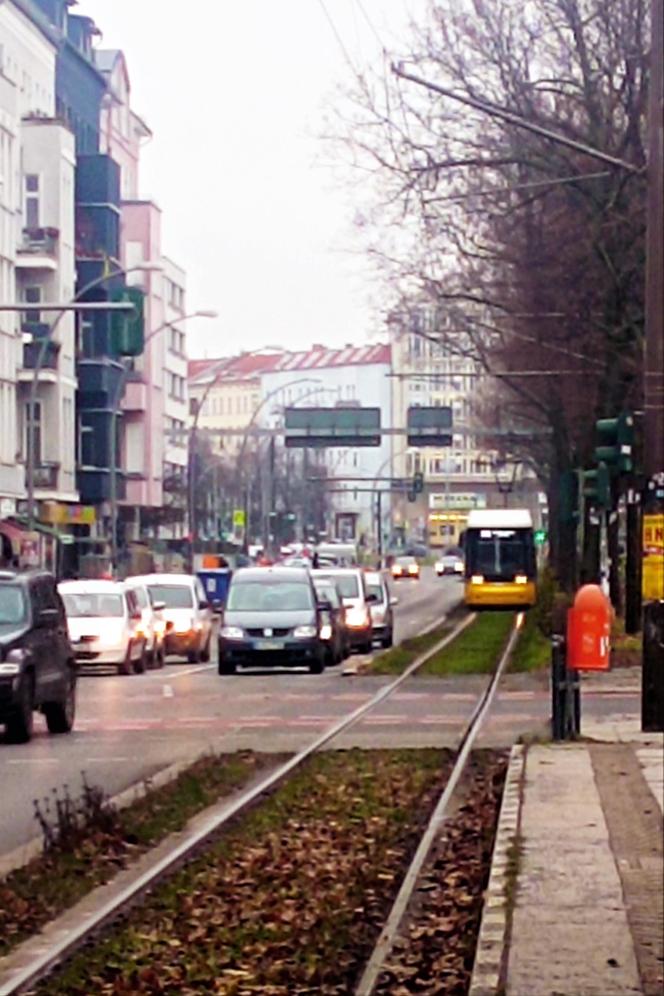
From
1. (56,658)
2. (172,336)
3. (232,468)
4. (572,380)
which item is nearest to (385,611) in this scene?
(572,380)

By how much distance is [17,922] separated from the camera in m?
12.6

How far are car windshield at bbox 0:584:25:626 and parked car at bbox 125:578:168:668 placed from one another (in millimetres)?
16830

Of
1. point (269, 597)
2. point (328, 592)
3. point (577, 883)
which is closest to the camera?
point (577, 883)

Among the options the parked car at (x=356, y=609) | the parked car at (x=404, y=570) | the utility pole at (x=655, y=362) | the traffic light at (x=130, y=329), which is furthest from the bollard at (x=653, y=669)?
the parked car at (x=404, y=570)

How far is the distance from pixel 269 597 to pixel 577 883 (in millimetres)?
29634

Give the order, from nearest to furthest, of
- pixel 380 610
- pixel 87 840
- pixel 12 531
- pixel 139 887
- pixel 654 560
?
pixel 139 887 < pixel 87 840 < pixel 654 560 < pixel 380 610 < pixel 12 531

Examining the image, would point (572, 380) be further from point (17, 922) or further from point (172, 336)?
point (172, 336)

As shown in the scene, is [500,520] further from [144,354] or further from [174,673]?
[174,673]

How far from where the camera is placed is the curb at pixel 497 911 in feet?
33.0

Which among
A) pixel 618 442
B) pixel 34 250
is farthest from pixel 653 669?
pixel 34 250

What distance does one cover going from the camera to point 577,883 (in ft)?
42.8

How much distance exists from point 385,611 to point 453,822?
41.0 m

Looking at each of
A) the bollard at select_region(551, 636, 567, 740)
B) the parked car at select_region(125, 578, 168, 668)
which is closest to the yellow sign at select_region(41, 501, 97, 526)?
the parked car at select_region(125, 578, 168, 668)

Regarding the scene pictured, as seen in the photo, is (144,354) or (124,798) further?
(144,354)
